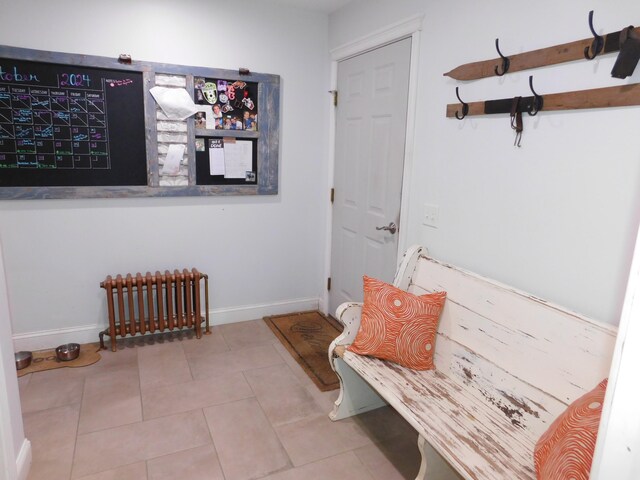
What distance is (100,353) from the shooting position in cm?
299

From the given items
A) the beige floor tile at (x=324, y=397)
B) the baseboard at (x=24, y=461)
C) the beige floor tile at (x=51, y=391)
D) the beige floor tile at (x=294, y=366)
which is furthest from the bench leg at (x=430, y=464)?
the beige floor tile at (x=51, y=391)

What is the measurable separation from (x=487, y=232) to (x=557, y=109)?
63 centimetres

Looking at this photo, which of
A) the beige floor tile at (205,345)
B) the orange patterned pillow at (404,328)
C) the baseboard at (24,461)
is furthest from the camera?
the beige floor tile at (205,345)

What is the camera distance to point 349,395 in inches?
92.3

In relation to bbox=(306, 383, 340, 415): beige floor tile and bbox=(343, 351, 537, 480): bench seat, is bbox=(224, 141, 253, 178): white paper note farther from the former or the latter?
bbox=(343, 351, 537, 480): bench seat

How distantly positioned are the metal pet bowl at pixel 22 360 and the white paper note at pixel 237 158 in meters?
1.84

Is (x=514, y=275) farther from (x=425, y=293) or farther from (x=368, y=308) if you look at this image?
(x=368, y=308)

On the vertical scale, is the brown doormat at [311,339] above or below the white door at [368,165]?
below

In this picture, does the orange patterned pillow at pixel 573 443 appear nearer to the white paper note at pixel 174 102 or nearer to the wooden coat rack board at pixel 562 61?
the wooden coat rack board at pixel 562 61

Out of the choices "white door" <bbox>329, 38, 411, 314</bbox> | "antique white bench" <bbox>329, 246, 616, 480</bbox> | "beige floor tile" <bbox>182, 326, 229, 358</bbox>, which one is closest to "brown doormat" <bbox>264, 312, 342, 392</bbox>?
"white door" <bbox>329, 38, 411, 314</bbox>

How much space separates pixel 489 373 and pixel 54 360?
2762 millimetres

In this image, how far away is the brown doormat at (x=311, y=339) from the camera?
2.78 meters

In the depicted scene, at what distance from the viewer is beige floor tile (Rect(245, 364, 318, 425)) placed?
2381 millimetres

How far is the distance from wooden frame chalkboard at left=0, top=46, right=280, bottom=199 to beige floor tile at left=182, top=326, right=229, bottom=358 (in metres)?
1.13
